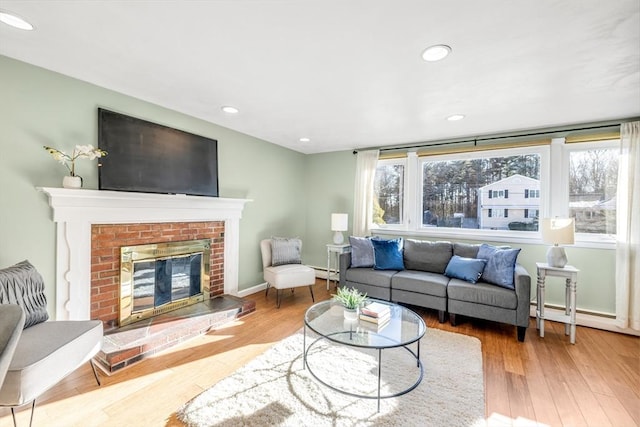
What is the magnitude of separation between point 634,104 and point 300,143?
12.6ft

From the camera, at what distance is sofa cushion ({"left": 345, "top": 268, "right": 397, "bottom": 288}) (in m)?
3.48

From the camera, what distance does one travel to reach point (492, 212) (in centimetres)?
376

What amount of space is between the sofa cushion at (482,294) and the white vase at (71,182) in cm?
374

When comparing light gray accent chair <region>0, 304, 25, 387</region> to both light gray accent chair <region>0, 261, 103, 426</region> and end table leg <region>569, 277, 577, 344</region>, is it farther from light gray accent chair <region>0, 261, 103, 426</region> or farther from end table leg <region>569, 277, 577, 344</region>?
end table leg <region>569, 277, 577, 344</region>

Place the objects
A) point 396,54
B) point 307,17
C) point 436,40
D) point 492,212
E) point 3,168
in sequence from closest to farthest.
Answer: point 307,17, point 436,40, point 396,54, point 3,168, point 492,212

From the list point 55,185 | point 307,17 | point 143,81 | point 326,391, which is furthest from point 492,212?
point 55,185

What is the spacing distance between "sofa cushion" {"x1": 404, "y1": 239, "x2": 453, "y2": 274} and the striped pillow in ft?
5.30

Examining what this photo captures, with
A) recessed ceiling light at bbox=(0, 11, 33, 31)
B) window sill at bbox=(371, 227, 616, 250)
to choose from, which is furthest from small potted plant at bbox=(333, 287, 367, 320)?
recessed ceiling light at bbox=(0, 11, 33, 31)

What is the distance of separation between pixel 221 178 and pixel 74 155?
5.05ft

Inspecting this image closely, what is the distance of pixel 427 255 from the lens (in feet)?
12.3

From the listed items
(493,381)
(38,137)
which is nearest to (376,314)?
(493,381)

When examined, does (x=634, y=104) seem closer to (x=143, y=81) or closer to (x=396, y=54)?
(x=396, y=54)

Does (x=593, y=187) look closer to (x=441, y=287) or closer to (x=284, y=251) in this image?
(x=441, y=287)

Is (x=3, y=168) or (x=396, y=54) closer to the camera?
(x=396, y=54)
